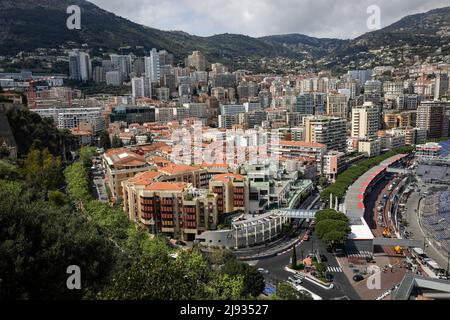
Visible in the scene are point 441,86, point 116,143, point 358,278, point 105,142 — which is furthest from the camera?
point 441,86

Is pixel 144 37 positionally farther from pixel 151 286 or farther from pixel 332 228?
pixel 151 286

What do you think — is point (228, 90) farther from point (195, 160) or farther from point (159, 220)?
point (159, 220)

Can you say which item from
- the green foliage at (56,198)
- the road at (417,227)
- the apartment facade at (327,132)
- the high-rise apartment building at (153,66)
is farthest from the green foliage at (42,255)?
the high-rise apartment building at (153,66)

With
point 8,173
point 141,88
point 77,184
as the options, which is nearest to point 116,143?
point 77,184

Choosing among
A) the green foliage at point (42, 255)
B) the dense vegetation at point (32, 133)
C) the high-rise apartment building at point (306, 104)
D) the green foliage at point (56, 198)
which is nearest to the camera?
the green foliage at point (42, 255)

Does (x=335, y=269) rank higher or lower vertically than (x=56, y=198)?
lower

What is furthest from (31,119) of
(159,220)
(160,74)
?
(160,74)

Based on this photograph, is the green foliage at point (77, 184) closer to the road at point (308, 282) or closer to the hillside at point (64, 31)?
the road at point (308, 282)

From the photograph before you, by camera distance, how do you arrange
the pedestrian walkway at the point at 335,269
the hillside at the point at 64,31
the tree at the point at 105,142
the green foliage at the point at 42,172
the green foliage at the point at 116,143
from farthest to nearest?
1. the hillside at the point at 64,31
2. the tree at the point at 105,142
3. the green foliage at the point at 116,143
4. the green foliage at the point at 42,172
5. the pedestrian walkway at the point at 335,269

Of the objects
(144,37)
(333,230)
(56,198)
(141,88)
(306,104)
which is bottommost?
(333,230)

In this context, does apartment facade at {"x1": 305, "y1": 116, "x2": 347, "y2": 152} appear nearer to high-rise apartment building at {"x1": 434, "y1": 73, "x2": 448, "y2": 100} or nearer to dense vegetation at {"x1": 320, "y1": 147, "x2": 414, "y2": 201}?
dense vegetation at {"x1": 320, "y1": 147, "x2": 414, "y2": 201}
